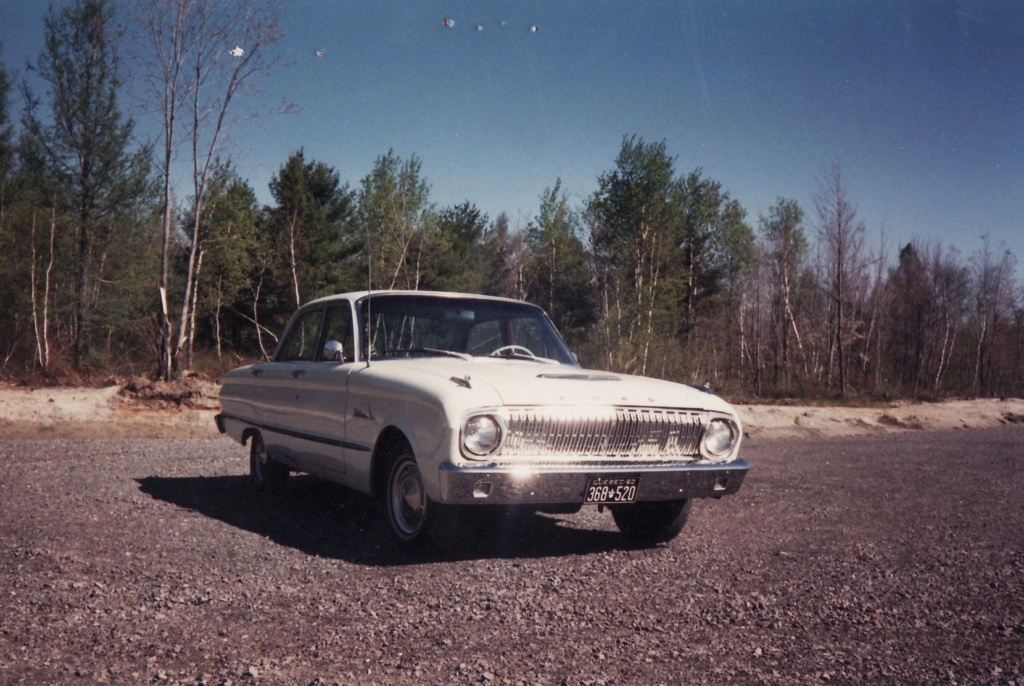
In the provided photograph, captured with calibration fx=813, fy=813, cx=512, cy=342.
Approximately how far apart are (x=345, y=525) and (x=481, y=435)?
196 cm

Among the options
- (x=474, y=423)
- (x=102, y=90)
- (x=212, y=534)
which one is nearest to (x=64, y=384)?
(x=102, y=90)

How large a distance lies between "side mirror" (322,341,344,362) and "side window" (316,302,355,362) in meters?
0.05

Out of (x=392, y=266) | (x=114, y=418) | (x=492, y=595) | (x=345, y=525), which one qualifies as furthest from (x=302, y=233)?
(x=492, y=595)

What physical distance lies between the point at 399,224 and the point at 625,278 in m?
11.0

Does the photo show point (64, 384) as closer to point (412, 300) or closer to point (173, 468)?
point (173, 468)

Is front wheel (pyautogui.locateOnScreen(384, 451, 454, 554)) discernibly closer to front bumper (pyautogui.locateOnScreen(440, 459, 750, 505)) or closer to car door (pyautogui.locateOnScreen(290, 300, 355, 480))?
front bumper (pyautogui.locateOnScreen(440, 459, 750, 505))

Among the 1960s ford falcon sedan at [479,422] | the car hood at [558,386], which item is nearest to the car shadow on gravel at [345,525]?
→ the 1960s ford falcon sedan at [479,422]

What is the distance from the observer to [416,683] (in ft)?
9.45

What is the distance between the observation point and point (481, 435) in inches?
182

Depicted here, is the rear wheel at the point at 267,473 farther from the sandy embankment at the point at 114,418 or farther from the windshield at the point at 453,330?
the sandy embankment at the point at 114,418

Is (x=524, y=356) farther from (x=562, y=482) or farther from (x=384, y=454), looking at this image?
(x=562, y=482)

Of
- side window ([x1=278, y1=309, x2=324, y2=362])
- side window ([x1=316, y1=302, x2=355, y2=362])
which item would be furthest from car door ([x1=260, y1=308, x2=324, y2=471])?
side window ([x1=316, y1=302, x2=355, y2=362])

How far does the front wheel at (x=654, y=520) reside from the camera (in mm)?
5586

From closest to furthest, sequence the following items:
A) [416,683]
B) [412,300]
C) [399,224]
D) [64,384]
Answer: [416,683] → [412,300] → [64,384] → [399,224]
